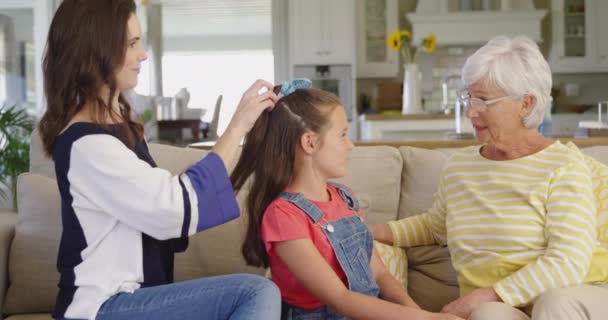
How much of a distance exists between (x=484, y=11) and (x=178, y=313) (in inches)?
259

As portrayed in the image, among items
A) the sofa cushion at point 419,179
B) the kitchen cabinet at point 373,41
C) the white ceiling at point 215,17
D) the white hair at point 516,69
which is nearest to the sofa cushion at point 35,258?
the sofa cushion at point 419,179

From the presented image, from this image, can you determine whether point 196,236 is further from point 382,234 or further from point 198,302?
point 198,302

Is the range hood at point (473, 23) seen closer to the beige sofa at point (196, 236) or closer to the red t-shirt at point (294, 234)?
the beige sofa at point (196, 236)

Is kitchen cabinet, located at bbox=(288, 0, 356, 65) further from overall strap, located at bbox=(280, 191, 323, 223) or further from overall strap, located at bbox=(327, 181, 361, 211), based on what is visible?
overall strap, located at bbox=(280, 191, 323, 223)

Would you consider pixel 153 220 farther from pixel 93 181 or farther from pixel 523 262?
pixel 523 262

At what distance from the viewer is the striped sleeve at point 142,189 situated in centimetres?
139

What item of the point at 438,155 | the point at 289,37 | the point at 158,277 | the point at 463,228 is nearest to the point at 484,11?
the point at 289,37

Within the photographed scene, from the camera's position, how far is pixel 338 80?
7191 millimetres

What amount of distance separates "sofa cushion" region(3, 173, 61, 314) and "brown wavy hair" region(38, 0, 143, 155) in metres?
0.79

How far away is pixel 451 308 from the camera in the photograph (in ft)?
5.51

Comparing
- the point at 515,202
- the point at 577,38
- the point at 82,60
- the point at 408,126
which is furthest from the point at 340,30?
the point at 82,60

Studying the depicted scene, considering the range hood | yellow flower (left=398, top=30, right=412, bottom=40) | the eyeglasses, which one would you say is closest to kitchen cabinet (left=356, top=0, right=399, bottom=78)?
the range hood

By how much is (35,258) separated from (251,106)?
1075 millimetres

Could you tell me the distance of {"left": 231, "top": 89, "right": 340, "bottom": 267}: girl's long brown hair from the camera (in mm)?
1672
